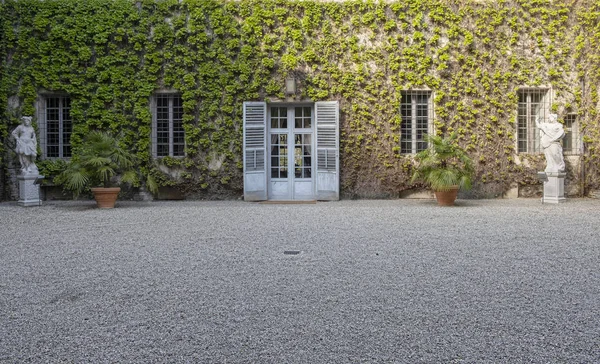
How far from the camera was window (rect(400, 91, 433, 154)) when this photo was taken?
12641 mm

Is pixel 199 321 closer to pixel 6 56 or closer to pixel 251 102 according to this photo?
pixel 251 102

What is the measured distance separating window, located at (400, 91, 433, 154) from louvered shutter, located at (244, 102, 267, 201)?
3645 millimetres

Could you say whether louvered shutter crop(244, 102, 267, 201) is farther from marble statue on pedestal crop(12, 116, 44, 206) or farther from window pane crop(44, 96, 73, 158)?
marble statue on pedestal crop(12, 116, 44, 206)

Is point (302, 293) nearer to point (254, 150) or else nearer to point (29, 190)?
point (254, 150)

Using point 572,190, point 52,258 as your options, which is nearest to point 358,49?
point 572,190

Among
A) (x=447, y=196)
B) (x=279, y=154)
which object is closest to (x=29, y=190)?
(x=279, y=154)

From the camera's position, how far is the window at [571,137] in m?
12.6

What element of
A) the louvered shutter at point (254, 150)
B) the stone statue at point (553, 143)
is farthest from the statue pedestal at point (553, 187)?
the louvered shutter at point (254, 150)

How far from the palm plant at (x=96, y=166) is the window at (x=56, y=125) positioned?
2116 mm

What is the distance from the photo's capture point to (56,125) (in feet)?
41.4

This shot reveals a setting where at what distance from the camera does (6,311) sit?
3.32 meters

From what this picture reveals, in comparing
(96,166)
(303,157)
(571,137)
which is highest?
(571,137)

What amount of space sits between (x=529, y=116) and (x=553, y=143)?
1.72 m

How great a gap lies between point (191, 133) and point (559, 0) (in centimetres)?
1010
